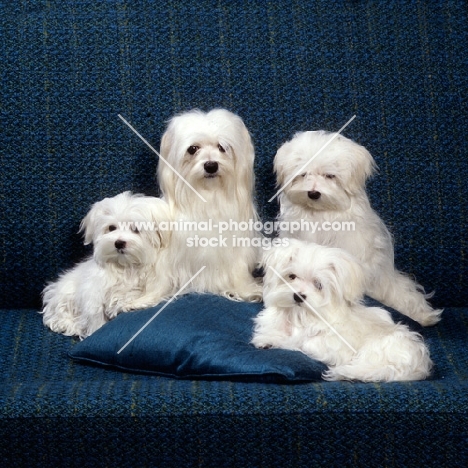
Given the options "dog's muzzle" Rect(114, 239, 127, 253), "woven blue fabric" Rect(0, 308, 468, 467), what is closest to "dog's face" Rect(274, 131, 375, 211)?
"dog's muzzle" Rect(114, 239, 127, 253)

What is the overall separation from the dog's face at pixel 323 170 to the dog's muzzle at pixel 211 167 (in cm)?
20

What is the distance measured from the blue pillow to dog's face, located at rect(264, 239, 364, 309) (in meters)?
0.14

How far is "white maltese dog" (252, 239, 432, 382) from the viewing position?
79.7 inches

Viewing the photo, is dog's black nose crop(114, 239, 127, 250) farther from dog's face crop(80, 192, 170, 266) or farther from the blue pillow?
the blue pillow

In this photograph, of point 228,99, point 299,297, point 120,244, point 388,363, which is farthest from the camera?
point 228,99

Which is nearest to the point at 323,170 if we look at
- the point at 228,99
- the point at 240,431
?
the point at 228,99

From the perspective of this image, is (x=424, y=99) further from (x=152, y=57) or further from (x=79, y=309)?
(x=79, y=309)

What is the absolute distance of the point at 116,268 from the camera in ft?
8.05

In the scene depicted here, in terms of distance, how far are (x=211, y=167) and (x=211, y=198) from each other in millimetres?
113

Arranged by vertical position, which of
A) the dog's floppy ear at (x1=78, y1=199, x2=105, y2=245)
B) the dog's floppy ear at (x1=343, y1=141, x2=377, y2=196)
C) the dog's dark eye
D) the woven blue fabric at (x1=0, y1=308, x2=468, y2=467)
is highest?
the dog's dark eye

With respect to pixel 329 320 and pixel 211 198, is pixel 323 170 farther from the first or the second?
pixel 329 320

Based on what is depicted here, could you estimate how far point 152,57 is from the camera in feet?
8.65

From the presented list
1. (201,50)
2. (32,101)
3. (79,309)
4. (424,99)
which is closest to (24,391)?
(79,309)

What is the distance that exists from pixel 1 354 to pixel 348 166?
107 cm
